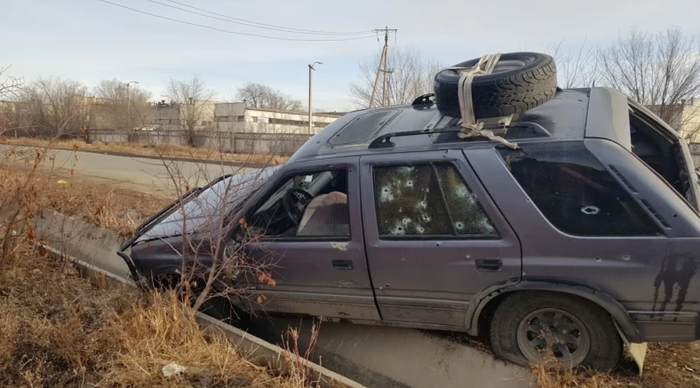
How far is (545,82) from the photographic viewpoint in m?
2.82

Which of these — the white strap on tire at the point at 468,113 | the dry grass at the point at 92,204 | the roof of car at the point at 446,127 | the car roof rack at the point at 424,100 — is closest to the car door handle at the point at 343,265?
the roof of car at the point at 446,127

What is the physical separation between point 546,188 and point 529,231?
0.27 metres

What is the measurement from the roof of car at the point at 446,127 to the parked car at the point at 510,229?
0.01 m

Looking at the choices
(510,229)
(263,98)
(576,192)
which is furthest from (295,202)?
(263,98)

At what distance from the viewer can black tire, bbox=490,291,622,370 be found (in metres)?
2.54

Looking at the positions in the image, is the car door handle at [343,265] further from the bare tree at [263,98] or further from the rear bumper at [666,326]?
the bare tree at [263,98]

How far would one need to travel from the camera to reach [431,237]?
107 inches

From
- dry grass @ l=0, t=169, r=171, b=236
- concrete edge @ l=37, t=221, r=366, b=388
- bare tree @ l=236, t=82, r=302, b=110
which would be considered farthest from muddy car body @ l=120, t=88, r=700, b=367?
bare tree @ l=236, t=82, r=302, b=110

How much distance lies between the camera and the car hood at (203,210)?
329cm

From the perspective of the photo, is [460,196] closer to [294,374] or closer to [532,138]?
[532,138]

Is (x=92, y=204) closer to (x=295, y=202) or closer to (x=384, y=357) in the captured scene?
(x=295, y=202)

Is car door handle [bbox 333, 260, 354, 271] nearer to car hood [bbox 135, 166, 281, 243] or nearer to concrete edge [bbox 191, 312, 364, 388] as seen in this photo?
concrete edge [bbox 191, 312, 364, 388]

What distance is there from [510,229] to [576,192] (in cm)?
42

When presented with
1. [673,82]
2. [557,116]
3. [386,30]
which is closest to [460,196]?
[557,116]
